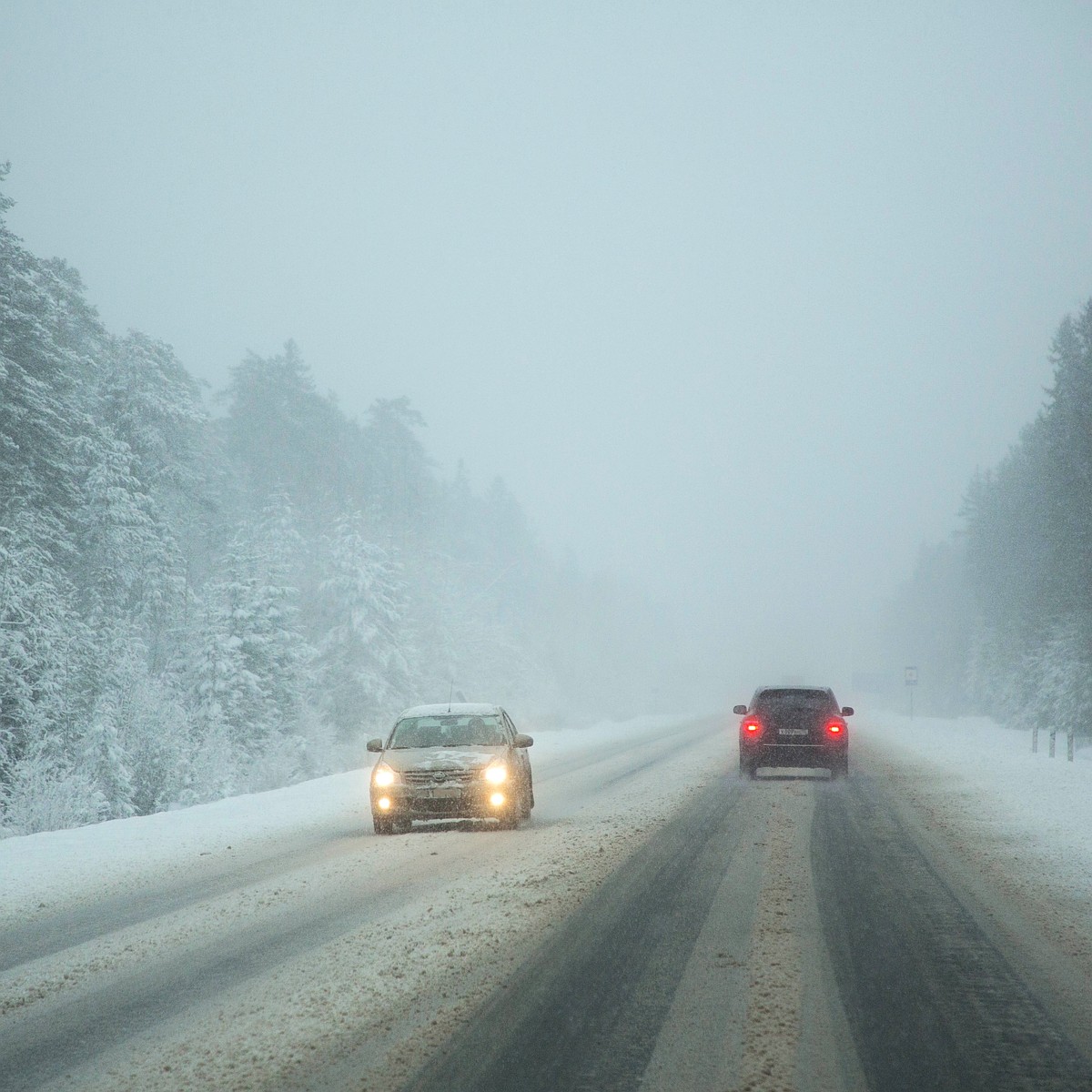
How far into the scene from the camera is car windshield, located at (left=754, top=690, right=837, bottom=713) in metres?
21.2

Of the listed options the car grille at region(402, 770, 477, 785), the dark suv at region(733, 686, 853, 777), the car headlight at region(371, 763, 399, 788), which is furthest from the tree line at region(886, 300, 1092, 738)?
the car headlight at region(371, 763, 399, 788)

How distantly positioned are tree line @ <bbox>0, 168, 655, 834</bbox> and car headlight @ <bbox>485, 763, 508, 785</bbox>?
1039 cm

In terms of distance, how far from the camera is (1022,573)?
6338 centimetres

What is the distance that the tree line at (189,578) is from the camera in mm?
24078

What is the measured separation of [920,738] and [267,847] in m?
32.7

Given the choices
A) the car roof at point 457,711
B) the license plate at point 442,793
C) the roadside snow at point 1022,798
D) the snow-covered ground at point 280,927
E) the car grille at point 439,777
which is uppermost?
the car roof at point 457,711

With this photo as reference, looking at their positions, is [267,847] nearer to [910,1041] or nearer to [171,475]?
[910,1041]

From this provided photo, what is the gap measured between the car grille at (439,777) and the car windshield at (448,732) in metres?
0.79

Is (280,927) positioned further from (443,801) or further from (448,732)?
(448,732)

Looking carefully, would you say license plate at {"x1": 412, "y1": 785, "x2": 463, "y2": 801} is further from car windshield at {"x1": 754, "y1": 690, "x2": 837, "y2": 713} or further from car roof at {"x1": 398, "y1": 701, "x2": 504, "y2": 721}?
car windshield at {"x1": 754, "y1": 690, "x2": 837, "y2": 713}

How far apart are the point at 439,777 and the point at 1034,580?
53229 mm

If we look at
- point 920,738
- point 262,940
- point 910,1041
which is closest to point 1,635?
point 262,940

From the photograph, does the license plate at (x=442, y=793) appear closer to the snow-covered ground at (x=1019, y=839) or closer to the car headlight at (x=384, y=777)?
the car headlight at (x=384, y=777)

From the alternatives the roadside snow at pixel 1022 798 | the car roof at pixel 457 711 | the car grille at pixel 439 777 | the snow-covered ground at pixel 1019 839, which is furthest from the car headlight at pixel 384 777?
the roadside snow at pixel 1022 798
